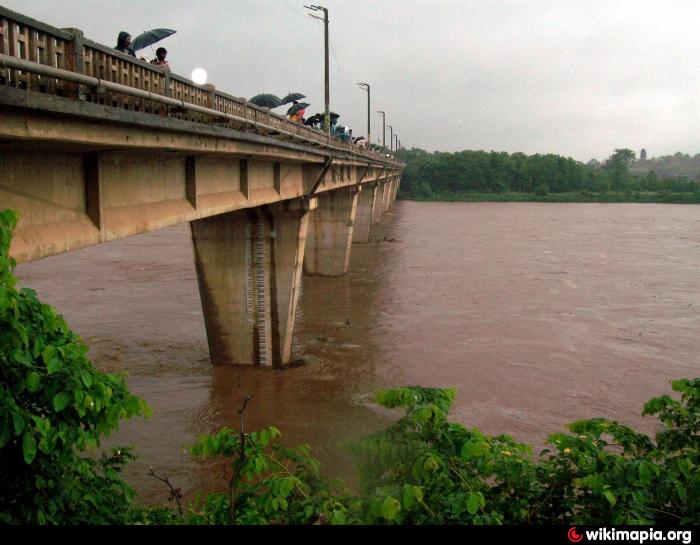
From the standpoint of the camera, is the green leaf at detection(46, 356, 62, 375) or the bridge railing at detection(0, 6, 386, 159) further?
the bridge railing at detection(0, 6, 386, 159)

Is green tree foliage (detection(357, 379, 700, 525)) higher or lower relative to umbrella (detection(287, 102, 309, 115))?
lower

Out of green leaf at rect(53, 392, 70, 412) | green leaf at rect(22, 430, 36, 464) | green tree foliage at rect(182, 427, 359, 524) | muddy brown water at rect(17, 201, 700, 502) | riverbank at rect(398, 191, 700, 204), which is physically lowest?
muddy brown water at rect(17, 201, 700, 502)

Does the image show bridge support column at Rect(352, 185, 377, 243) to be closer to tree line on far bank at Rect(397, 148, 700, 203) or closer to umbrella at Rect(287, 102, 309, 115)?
umbrella at Rect(287, 102, 309, 115)

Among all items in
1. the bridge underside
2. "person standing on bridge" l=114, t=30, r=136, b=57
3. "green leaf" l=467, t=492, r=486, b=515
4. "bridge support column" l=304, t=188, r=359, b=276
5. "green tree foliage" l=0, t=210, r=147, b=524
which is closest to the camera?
"green tree foliage" l=0, t=210, r=147, b=524

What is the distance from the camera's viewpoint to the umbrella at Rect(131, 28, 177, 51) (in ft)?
34.0

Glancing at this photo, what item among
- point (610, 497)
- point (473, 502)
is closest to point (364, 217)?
point (473, 502)

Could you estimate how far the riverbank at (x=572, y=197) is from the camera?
108375 mm

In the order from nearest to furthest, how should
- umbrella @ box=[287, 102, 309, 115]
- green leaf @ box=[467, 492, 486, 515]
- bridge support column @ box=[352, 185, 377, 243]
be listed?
green leaf @ box=[467, 492, 486, 515] → umbrella @ box=[287, 102, 309, 115] → bridge support column @ box=[352, 185, 377, 243]

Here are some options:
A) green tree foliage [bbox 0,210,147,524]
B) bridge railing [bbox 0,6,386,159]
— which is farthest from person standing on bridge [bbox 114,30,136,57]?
green tree foliage [bbox 0,210,147,524]

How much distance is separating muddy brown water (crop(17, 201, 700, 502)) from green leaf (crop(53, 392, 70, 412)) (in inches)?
61.2

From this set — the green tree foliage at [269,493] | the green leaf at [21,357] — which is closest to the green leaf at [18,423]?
the green leaf at [21,357]

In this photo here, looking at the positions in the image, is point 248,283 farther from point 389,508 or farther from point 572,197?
point 572,197

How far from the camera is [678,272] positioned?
3450 centimetres

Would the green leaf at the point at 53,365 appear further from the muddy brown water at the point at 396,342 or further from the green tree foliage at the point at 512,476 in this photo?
the green tree foliage at the point at 512,476
